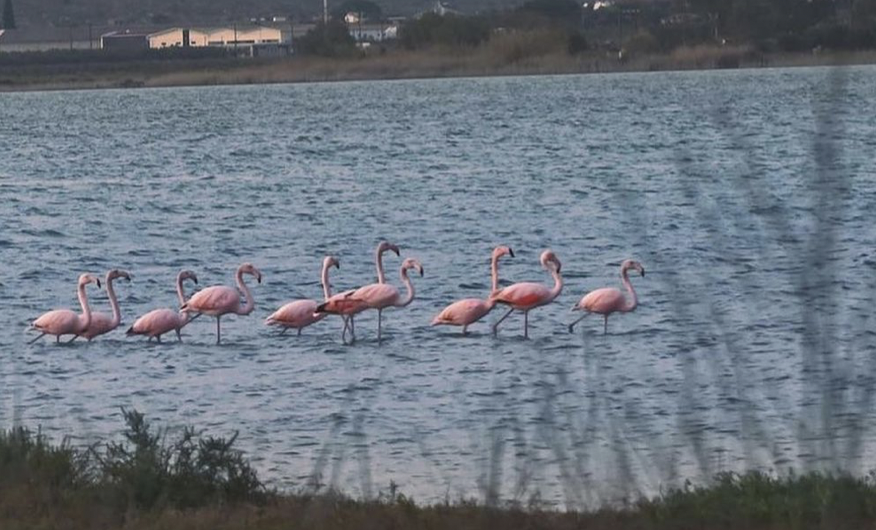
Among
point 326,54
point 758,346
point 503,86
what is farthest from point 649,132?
point 326,54

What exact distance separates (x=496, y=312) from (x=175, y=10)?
14975 centimetres

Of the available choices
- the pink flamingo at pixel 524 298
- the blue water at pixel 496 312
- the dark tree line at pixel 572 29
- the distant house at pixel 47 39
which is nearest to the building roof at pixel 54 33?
the distant house at pixel 47 39

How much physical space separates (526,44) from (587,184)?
2810 inches

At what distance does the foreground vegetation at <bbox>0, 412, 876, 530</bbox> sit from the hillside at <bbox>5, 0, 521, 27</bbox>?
144947 millimetres

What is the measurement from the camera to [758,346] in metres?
16.0

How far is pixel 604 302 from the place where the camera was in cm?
1828

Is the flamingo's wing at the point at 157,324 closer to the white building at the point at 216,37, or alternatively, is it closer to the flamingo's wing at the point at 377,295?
the flamingo's wing at the point at 377,295

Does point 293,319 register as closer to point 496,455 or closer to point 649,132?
point 496,455

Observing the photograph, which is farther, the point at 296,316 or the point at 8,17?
the point at 8,17

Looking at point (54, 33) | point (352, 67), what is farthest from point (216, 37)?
point (352, 67)

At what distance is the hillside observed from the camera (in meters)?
158

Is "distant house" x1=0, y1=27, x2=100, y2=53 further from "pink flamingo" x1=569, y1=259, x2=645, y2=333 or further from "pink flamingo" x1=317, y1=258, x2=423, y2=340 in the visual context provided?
"pink flamingo" x1=569, y1=259, x2=645, y2=333

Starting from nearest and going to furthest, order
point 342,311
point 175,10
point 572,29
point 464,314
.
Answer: point 464,314, point 342,311, point 572,29, point 175,10

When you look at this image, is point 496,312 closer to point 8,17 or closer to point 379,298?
point 379,298
